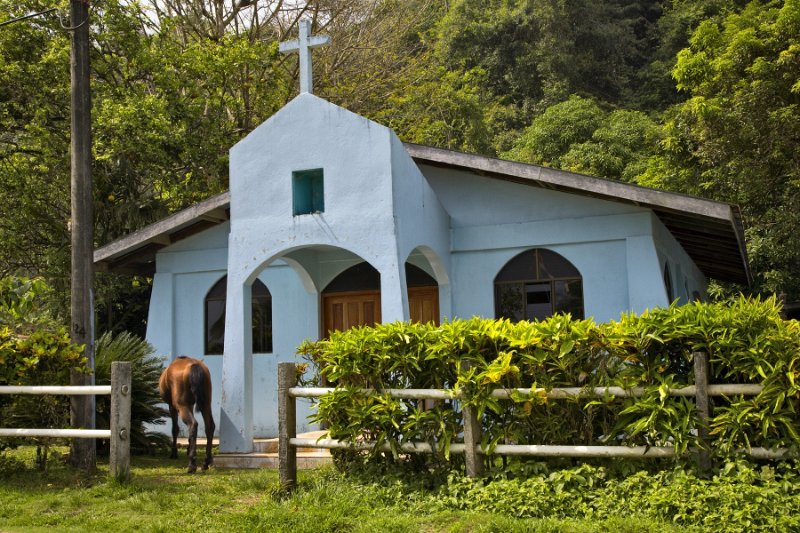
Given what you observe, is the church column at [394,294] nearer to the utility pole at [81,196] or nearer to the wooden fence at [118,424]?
the wooden fence at [118,424]

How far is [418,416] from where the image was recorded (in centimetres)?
770

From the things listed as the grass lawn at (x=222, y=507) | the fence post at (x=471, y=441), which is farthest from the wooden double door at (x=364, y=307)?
the fence post at (x=471, y=441)

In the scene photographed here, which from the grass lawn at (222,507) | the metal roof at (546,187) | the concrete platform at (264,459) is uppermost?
the metal roof at (546,187)

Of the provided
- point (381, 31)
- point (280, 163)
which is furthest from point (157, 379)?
point (381, 31)

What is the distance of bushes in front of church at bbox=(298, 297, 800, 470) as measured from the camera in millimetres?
6473

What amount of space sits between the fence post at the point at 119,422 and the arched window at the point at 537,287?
645 centimetres

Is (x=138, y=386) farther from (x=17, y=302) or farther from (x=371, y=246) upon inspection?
(x=371, y=246)

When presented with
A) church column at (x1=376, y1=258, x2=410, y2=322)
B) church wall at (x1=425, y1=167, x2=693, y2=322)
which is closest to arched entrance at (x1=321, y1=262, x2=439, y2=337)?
church wall at (x1=425, y1=167, x2=693, y2=322)

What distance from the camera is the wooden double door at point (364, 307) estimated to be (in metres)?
14.0

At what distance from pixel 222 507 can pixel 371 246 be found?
4039 mm

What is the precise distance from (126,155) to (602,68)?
81.2ft

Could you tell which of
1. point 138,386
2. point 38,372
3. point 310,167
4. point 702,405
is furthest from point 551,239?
point 38,372

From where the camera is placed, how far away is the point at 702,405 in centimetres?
663

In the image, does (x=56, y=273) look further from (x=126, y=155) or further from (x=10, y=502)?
(x=10, y=502)
